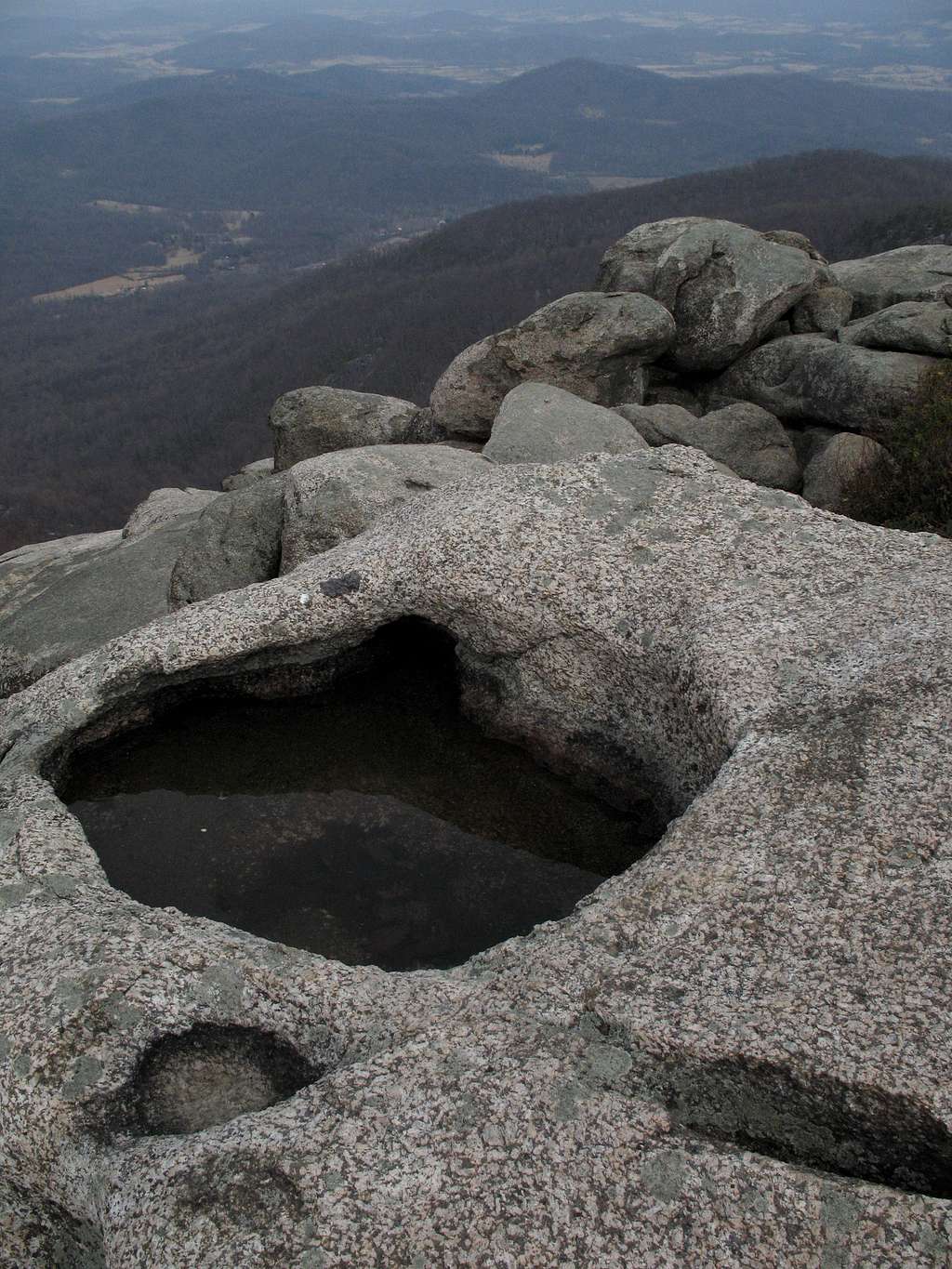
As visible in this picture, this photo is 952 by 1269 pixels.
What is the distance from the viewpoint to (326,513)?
1153 cm

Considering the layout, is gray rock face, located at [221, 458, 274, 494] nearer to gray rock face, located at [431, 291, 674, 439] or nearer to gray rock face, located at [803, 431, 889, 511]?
gray rock face, located at [431, 291, 674, 439]

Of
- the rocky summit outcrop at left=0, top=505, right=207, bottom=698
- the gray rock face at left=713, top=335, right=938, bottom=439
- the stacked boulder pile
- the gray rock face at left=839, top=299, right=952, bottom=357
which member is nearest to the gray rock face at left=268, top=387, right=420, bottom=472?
the rocky summit outcrop at left=0, top=505, right=207, bottom=698

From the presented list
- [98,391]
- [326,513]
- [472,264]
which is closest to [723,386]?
[326,513]

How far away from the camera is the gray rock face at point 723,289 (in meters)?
18.3

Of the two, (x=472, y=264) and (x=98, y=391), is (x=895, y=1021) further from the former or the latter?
(x=98, y=391)

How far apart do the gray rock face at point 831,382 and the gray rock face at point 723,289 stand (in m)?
0.62

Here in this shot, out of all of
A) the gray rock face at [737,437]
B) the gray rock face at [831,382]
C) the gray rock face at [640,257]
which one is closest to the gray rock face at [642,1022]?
the gray rock face at [737,437]

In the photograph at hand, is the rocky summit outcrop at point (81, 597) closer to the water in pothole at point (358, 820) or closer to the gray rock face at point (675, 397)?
the water in pothole at point (358, 820)

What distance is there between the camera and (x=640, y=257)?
2008 centimetres

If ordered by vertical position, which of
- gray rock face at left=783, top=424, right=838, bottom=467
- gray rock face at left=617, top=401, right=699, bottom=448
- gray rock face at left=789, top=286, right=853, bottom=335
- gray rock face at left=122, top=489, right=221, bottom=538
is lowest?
gray rock face at left=122, top=489, right=221, bottom=538

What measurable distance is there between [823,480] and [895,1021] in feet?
37.5

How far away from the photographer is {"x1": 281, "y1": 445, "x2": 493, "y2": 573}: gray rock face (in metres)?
11.5

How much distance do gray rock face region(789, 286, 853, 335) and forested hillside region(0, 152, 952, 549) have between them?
38182mm

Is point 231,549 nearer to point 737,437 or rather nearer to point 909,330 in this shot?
point 737,437
